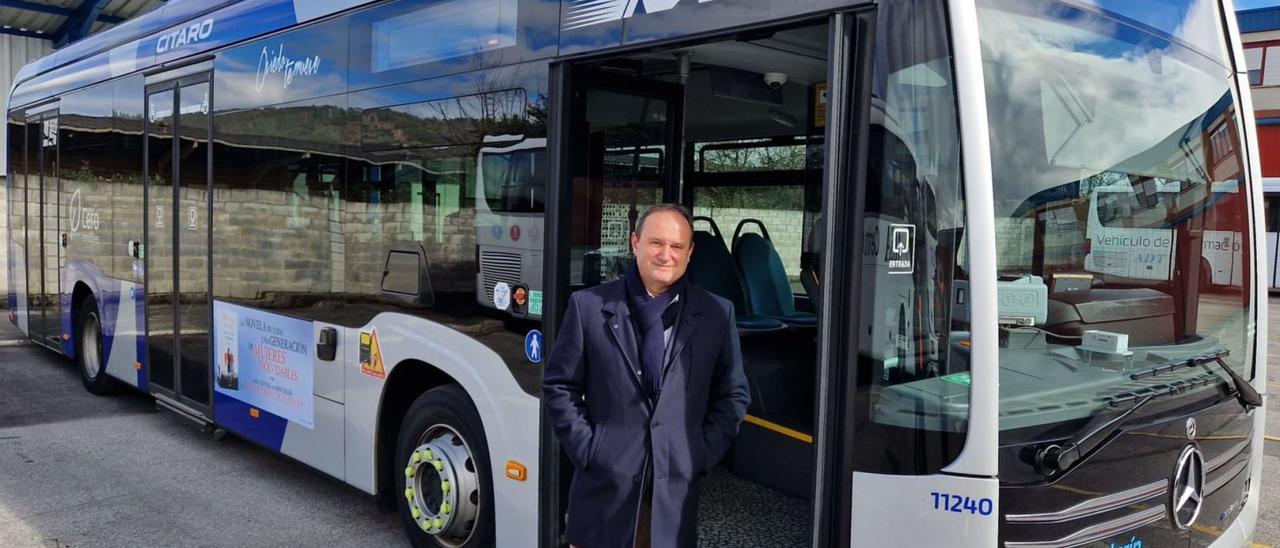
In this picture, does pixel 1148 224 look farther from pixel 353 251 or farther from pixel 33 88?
pixel 33 88

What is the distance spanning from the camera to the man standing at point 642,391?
8.22ft

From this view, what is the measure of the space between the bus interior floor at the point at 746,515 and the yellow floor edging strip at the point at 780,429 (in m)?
0.28

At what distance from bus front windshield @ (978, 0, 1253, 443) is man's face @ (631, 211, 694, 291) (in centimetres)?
83

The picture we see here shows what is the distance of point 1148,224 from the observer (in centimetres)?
298

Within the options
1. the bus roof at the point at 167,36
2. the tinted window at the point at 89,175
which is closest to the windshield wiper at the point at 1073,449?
the bus roof at the point at 167,36

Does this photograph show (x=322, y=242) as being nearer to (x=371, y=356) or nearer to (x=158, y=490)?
(x=371, y=356)

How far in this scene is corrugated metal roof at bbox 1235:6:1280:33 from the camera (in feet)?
77.9

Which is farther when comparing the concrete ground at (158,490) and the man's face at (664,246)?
the concrete ground at (158,490)

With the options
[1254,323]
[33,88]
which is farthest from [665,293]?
[33,88]

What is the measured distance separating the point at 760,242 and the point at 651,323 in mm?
3355

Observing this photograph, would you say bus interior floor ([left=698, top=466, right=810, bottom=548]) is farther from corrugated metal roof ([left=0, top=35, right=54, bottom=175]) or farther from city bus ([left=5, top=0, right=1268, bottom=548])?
corrugated metal roof ([left=0, top=35, right=54, bottom=175])

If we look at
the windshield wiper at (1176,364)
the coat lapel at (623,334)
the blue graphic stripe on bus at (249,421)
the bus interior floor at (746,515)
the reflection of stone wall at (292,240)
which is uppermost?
the reflection of stone wall at (292,240)

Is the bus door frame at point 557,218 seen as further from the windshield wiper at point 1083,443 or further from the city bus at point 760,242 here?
the windshield wiper at point 1083,443

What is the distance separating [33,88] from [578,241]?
7.56m
